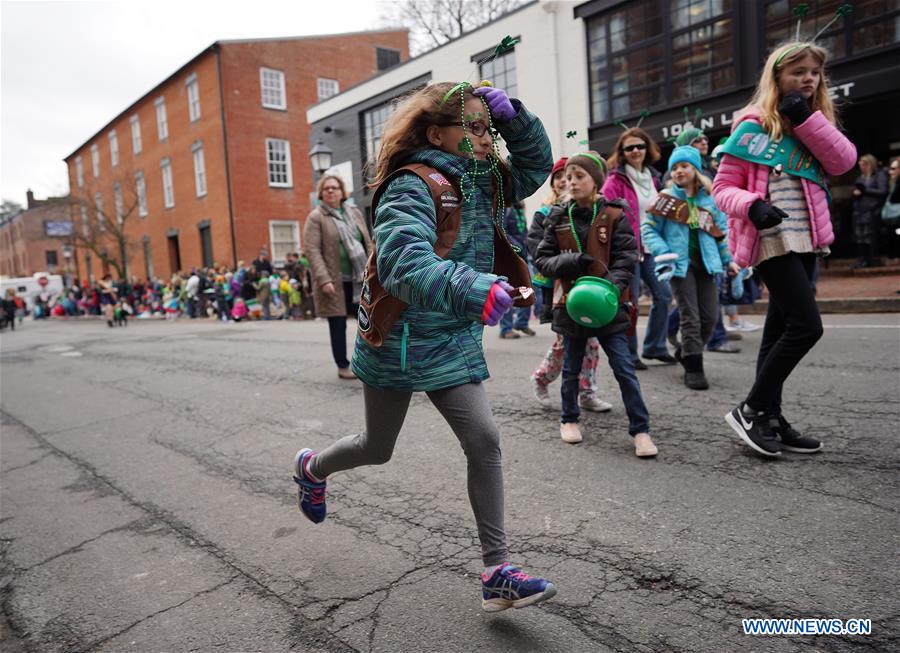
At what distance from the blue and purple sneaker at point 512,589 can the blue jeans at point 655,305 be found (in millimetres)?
3390

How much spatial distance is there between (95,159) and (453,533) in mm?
48664

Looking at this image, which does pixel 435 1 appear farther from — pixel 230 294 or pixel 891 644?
pixel 891 644

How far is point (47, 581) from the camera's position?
2.82 m

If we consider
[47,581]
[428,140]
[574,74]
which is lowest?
[47,581]

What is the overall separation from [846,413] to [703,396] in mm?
958

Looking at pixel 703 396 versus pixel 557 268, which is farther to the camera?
pixel 703 396

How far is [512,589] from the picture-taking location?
7.00 feet

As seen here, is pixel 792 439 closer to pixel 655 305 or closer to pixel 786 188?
pixel 786 188

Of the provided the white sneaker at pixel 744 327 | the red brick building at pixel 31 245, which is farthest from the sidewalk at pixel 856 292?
the red brick building at pixel 31 245

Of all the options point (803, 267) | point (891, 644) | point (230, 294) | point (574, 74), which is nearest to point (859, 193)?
point (574, 74)

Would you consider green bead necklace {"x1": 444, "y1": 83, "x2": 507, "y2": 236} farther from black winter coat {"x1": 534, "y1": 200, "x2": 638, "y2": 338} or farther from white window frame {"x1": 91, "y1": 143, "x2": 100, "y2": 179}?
white window frame {"x1": 91, "y1": 143, "x2": 100, "y2": 179}

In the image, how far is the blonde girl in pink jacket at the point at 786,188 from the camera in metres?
3.21

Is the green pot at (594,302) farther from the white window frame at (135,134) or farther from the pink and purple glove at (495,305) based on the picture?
the white window frame at (135,134)

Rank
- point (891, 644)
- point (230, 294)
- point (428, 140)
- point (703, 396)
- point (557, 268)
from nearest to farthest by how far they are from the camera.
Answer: point (891, 644)
point (428, 140)
point (557, 268)
point (703, 396)
point (230, 294)
